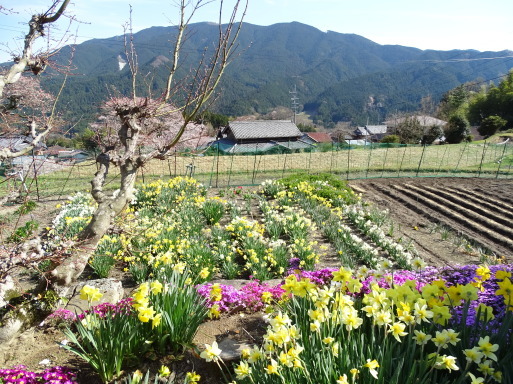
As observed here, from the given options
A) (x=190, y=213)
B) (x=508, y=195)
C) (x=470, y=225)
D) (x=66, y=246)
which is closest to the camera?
(x=66, y=246)

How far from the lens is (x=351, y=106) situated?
152 m

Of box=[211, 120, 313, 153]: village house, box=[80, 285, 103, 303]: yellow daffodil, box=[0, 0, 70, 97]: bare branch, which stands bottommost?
box=[211, 120, 313, 153]: village house

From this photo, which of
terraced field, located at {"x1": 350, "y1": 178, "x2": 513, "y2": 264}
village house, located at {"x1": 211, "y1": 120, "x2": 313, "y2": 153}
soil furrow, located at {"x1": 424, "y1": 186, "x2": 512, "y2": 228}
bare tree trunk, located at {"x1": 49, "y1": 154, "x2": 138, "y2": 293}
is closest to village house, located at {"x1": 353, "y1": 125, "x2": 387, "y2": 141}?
village house, located at {"x1": 211, "y1": 120, "x2": 313, "y2": 153}

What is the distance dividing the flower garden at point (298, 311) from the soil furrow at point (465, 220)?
2725 mm

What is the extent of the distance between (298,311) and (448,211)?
9.05m

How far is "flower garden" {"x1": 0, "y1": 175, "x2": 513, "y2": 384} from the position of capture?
6.14 ft

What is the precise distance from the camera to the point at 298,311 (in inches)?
105

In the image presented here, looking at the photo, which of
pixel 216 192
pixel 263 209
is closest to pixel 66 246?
pixel 263 209

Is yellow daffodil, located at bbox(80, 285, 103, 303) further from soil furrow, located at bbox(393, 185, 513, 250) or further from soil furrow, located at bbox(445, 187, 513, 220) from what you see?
soil furrow, located at bbox(445, 187, 513, 220)

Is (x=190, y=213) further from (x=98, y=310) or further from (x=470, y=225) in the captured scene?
(x=470, y=225)

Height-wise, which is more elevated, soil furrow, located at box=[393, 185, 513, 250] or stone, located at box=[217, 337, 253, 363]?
stone, located at box=[217, 337, 253, 363]

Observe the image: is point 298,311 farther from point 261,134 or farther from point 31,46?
point 261,134

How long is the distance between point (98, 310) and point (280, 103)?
526ft

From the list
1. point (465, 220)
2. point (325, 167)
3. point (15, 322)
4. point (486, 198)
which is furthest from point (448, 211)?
point (325, 167)
